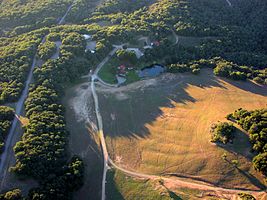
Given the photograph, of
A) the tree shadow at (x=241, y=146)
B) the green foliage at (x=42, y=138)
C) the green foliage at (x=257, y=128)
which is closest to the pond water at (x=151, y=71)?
the green foliage at (x=42, y=138)

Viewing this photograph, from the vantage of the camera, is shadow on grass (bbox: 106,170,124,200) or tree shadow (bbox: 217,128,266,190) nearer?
shadow on grass (bbox: 106,170,124,200)

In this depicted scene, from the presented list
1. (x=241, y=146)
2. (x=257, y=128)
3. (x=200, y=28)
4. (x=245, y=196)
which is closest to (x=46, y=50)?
(x=200, y=28)

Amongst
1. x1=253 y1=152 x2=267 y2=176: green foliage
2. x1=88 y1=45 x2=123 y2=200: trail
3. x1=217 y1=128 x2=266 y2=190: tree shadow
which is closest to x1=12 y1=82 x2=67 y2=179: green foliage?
x1=88 y1=45 x2=123 y2=200: trail

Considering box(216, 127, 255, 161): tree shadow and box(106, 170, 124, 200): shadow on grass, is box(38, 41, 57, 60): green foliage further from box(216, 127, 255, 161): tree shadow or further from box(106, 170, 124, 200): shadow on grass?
box(216, 127, 255, 161): tree shadow

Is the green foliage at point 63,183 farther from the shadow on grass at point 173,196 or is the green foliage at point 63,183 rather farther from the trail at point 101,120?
the shadow on grass at point 173,196

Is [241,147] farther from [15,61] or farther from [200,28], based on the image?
[15,61]

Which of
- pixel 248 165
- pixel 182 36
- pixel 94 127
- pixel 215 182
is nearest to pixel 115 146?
pixel 94 127

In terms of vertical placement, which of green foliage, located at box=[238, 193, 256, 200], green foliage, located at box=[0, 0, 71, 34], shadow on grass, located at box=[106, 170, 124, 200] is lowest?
shadow on grass, located at box=[106, 170, 124, 200]

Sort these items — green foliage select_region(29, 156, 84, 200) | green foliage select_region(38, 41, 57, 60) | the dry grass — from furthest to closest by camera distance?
green foliage select_region(38, 41, 57, 60), the dry grass, green foliage select_region(29, 156, 84, 200)
